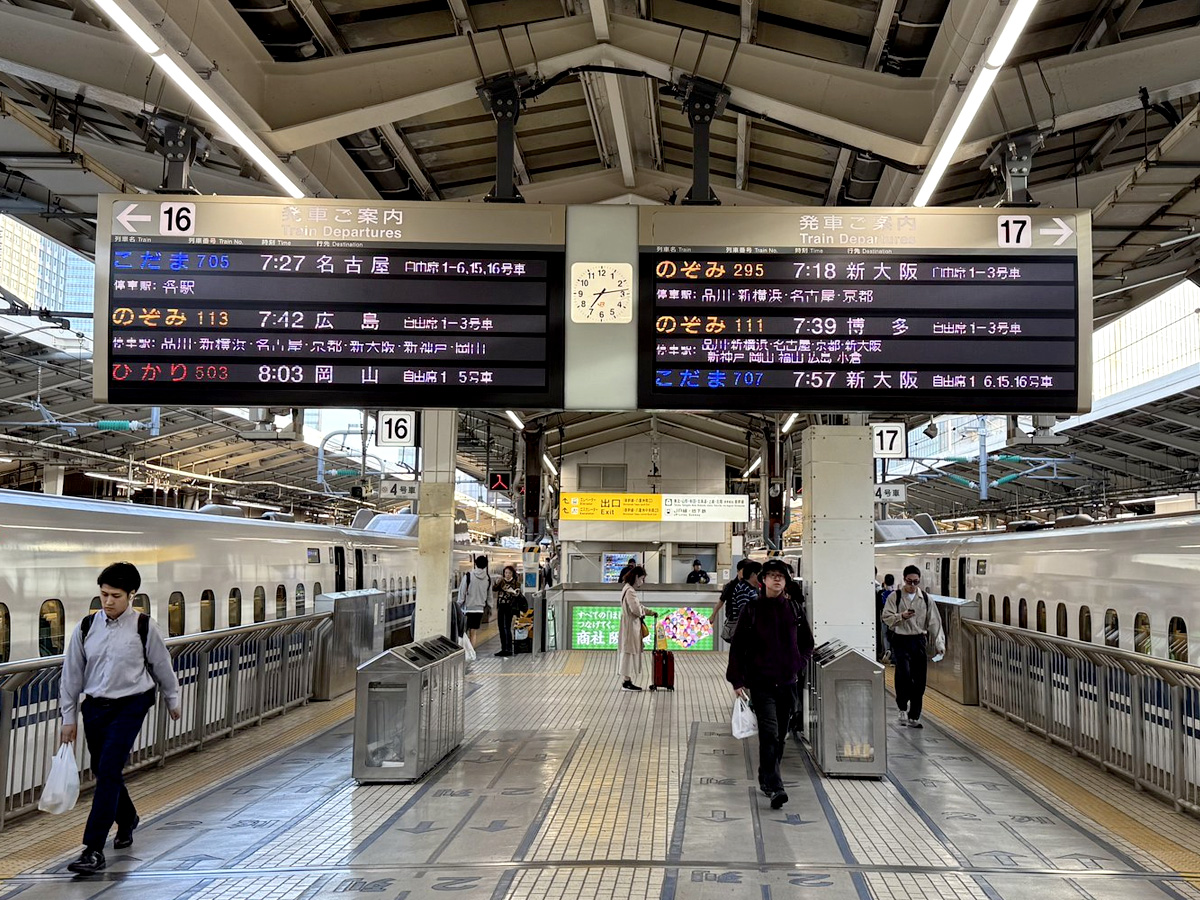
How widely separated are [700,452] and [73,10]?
30469 millimetres

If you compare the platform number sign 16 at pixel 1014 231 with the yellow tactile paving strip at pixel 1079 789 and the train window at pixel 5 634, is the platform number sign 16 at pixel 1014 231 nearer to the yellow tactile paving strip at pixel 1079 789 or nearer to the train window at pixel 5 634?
the yellow tactile paving strip at pixel 1079 789

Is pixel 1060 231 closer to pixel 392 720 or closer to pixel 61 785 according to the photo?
pixel 392 720

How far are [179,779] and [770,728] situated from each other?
4.96 meters

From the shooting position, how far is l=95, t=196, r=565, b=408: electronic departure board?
6.98 meters

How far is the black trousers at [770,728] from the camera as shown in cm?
816

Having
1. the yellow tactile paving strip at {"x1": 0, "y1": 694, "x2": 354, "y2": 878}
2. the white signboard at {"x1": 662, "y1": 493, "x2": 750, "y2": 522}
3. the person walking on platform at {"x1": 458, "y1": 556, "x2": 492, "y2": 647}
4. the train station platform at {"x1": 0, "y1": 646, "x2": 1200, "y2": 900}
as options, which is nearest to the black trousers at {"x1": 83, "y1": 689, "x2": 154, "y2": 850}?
the train station platform at {"x1": 0, "y1": 646, "x2": 1200, "y2": 900}

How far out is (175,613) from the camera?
11.2 metres

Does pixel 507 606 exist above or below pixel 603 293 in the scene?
below

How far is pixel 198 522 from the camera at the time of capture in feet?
39.8

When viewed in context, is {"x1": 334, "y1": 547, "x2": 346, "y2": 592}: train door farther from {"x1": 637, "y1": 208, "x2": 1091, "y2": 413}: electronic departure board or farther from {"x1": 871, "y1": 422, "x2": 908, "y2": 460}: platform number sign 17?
{"x1": 637, "y1": 208, "x2": 1091, "y2": 413}: electronic departure board

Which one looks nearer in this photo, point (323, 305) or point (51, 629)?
point (323, 305)

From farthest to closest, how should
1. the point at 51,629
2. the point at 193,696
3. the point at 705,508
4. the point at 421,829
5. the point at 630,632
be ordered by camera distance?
1. the point at 705,508
2. the point at 630,632
3. the point at 193,696
4. the point at 51,629
5. the point at 421,829

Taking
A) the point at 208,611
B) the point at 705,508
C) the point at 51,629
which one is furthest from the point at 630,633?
the point at 705,508

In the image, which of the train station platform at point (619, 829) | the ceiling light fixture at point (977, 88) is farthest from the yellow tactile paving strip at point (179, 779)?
the ceiling light fixture at point (977, 88)
